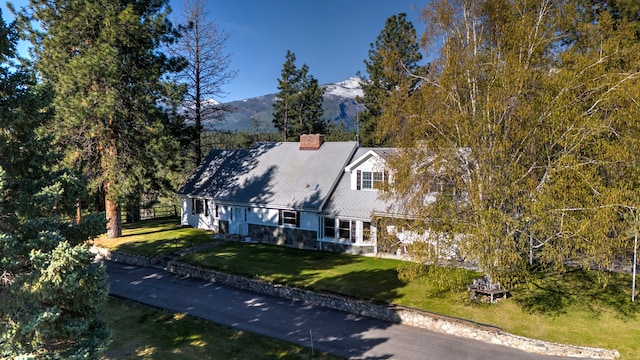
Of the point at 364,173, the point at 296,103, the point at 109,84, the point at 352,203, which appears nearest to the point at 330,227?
the point at 352,203

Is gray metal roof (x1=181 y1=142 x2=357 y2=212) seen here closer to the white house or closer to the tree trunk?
the white house

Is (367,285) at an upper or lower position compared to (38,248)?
lower

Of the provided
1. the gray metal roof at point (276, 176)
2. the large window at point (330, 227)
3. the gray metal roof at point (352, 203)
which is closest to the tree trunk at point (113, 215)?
the gray metal roof at point (276, 176)

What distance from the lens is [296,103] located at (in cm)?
4891

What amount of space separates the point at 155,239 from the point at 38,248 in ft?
61.1

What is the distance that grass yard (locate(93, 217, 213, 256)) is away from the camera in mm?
24578

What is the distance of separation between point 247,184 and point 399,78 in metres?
15.8

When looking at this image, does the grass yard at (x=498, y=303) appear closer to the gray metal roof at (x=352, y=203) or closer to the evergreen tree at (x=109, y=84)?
the gray metal roof at (x=352, y=203)

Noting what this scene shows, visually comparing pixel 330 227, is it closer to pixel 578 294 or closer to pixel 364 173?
pixel 364 173

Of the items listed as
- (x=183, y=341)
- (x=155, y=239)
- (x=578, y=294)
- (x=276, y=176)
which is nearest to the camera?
(x=183, y=341)

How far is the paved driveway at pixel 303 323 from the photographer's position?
1320 cm

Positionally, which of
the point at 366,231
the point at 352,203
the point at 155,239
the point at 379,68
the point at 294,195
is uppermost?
the point at 379,68

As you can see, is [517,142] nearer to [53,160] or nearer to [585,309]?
[585,309]

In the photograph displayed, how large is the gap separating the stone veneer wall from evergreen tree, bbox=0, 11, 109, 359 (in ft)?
29.4
